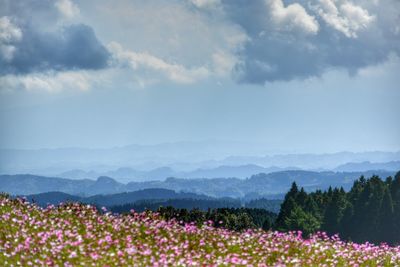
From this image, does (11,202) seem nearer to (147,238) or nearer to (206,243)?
(147,238)

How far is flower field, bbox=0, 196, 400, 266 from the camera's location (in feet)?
44.5

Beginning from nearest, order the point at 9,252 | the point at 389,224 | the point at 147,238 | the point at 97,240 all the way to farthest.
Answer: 1. the point at 9,252
2. the point at 97,240
3. the point at 147,238
4. the point at 389,224

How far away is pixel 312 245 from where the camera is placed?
56.4 feet

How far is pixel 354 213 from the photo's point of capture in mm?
124000

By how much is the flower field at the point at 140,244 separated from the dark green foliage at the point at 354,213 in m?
106

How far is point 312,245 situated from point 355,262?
131 centimetres

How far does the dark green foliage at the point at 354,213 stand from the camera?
4749 inches

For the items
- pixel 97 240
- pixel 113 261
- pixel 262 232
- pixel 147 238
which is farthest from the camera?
pixel 262 232

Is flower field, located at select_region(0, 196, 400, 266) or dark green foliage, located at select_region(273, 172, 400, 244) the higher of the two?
dark green foliage, located at select_region(273, 172, 400, 244)

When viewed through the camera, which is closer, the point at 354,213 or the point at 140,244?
the point at 140,244

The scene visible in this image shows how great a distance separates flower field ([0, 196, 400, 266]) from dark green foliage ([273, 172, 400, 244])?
105887mm

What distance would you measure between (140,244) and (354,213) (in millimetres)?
114749

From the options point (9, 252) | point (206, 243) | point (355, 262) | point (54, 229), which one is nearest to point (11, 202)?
point (54, 229)

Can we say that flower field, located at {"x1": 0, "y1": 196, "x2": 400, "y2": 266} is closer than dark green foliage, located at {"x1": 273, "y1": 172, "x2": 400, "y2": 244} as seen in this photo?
Yes
